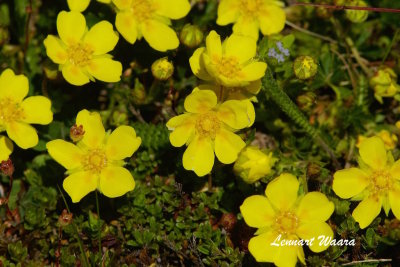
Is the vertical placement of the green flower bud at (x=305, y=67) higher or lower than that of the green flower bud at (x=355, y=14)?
lower

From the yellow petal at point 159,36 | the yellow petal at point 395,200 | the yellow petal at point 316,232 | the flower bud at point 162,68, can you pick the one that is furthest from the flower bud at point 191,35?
the yellow petal at point 395,200

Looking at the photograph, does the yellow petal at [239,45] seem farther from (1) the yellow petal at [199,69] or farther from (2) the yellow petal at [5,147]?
(2) the yellow petal at [5,147]

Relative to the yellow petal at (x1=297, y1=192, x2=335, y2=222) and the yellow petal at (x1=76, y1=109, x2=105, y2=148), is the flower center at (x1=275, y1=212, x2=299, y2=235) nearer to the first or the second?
the yellow petal at (x1=297, y1=192, x2=335, y2=222)

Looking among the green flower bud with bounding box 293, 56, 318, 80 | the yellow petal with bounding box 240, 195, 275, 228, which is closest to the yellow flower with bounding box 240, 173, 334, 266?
the yellow petal with bounding box 240, 195, 275, 228

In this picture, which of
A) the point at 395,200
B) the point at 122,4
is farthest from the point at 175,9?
the point at 395,200

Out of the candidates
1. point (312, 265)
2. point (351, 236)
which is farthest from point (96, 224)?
point (351, 236)
